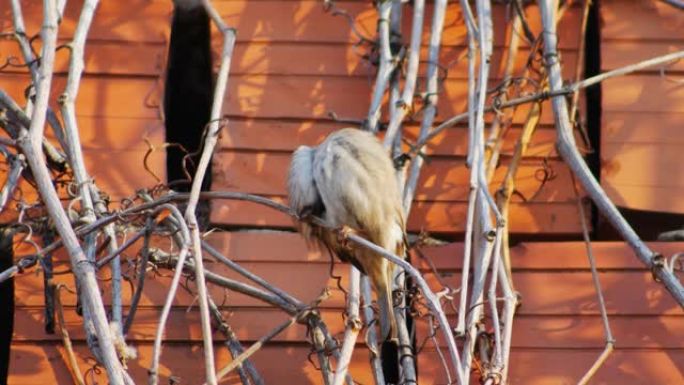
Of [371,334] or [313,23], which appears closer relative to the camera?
[371,334]

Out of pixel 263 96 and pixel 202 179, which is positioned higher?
pixel 263 96

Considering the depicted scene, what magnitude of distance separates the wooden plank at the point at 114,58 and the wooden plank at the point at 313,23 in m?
0.29

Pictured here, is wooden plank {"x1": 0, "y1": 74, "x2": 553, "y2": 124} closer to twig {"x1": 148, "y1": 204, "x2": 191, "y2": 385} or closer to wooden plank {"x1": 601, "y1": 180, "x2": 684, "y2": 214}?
wooden plank {"x1": 601, "y1": 180, "x2": 684, "y2": 214}

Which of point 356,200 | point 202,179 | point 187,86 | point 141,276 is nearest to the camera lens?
point 202,179

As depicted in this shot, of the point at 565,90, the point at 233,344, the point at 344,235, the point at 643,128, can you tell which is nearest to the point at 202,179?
the point at 344,235

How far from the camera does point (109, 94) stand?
235 inches

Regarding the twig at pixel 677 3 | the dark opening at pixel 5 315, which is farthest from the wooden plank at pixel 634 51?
the dark opening at pixel 5 315

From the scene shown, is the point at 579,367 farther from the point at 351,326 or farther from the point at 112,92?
the point at 112,92

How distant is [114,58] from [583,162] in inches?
65.0

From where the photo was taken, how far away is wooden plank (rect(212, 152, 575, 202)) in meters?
5.91

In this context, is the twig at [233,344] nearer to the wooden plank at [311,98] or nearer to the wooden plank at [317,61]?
the wooden plank at [311,98]

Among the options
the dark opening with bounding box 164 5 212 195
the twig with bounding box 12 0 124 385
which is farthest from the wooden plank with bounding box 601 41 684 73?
the twig with bounding box 12 0 124 385

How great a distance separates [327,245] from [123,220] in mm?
781

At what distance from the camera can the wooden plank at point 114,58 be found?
5977mm
